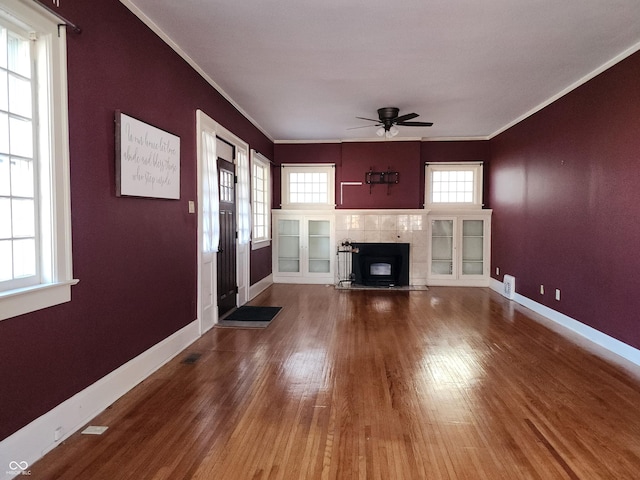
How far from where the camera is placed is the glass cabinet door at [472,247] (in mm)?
7629

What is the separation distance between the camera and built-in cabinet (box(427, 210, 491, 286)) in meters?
7.61

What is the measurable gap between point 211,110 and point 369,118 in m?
2.55

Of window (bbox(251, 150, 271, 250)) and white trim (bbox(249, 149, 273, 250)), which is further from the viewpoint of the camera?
window (bbox(251, 150, 271, 250))

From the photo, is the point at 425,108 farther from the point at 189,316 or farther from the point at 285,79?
the point at 189,316

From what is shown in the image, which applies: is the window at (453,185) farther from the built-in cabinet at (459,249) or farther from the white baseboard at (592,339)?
the white baseboard at (592,339)

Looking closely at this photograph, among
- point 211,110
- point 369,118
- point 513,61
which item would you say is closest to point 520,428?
point 513,61

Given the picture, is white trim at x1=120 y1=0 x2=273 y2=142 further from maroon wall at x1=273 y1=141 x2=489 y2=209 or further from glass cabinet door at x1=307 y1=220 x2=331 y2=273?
glass cabinet door at x1=307 y1=220 x2=331 y2=273

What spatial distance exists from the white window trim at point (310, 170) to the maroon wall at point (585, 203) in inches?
125

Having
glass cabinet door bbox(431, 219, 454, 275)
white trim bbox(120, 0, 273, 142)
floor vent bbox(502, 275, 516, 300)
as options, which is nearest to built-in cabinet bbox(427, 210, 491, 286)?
glass cabinet door bbox(431, 219, 454, 275)

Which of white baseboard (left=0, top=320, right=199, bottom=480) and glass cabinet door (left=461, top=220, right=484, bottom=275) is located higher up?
glass cabinet door (left=461, top=220, right=484, bottom=275)

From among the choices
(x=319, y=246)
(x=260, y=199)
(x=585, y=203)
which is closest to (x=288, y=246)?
(x=319, y=246)

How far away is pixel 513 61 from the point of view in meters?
3.94

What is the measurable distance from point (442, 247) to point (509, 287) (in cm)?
157

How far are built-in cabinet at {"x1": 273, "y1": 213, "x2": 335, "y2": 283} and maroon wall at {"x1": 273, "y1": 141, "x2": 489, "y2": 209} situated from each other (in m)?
0.64
